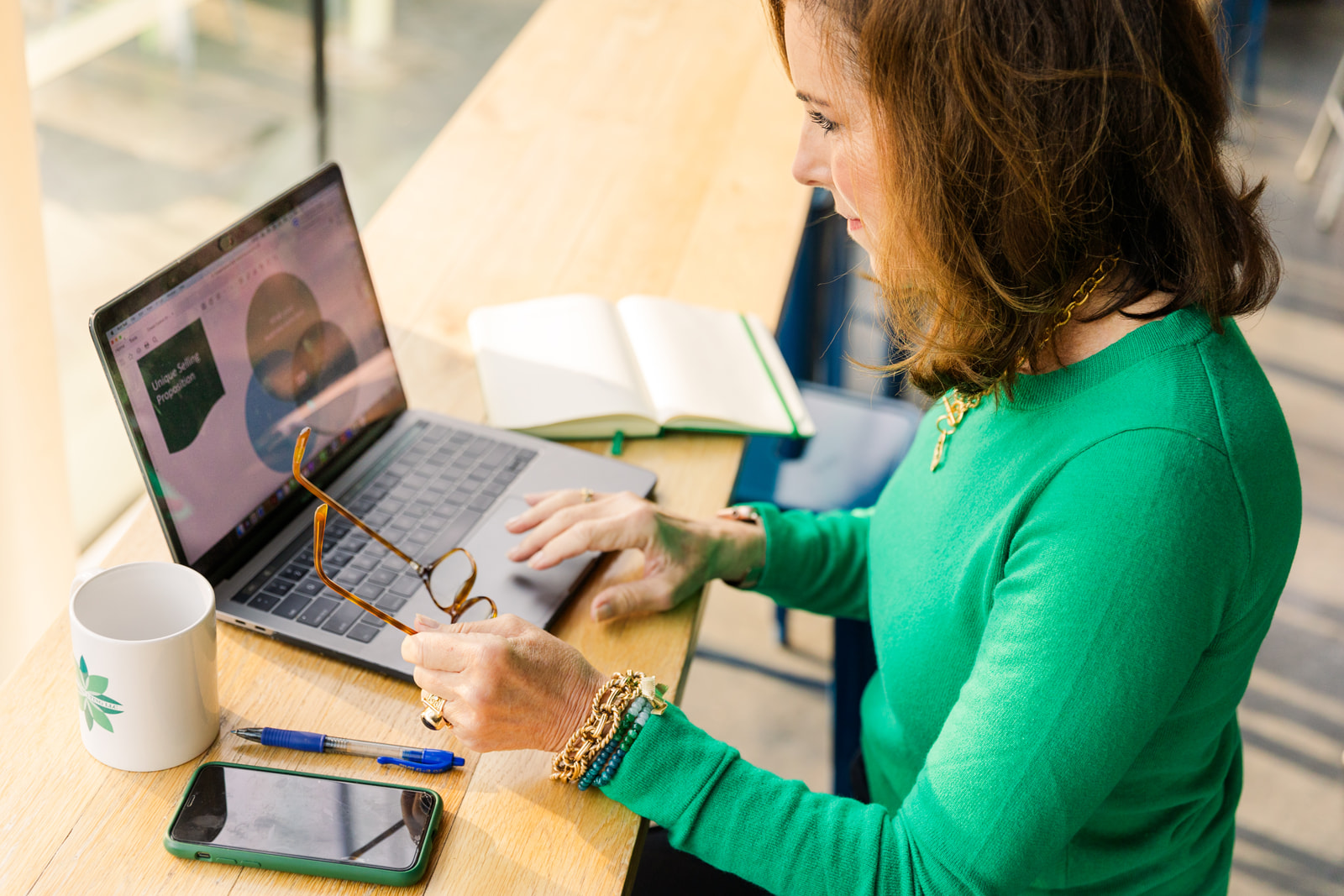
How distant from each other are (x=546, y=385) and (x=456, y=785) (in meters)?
0.53

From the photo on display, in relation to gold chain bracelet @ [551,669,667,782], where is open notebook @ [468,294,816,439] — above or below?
below

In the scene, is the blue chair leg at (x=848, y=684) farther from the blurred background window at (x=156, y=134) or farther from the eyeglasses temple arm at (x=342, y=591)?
the blurred background window at (x=156, y=134)

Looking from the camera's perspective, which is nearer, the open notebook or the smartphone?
the smartphone

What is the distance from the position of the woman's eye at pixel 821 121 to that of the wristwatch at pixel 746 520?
1.31 feet

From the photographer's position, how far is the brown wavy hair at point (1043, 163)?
692 mm

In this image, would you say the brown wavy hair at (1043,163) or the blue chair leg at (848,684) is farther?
the blue chair leg at (848,684)

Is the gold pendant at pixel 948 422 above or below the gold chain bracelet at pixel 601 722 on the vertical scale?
above

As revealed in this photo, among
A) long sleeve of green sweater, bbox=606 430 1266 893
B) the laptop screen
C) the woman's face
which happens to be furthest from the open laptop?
the woman's face

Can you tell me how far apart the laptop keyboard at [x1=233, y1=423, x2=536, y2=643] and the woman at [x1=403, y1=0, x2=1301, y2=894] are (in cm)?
15

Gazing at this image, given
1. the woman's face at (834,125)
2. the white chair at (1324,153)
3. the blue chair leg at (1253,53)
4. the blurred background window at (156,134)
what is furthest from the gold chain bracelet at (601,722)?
the blue chair leg at (1253,53)

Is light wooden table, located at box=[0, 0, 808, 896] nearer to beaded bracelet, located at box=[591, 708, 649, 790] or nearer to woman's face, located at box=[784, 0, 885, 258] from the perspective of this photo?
beaded bracelet, located at box=[591, 708, 649, 790]

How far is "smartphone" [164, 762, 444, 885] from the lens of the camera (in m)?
0.70

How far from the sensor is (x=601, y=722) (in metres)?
0.77

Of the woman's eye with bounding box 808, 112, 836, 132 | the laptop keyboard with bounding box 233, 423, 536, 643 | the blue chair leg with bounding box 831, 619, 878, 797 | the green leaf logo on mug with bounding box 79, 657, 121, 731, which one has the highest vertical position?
the woman's eye with bounding box 808, 112, 836, 132
